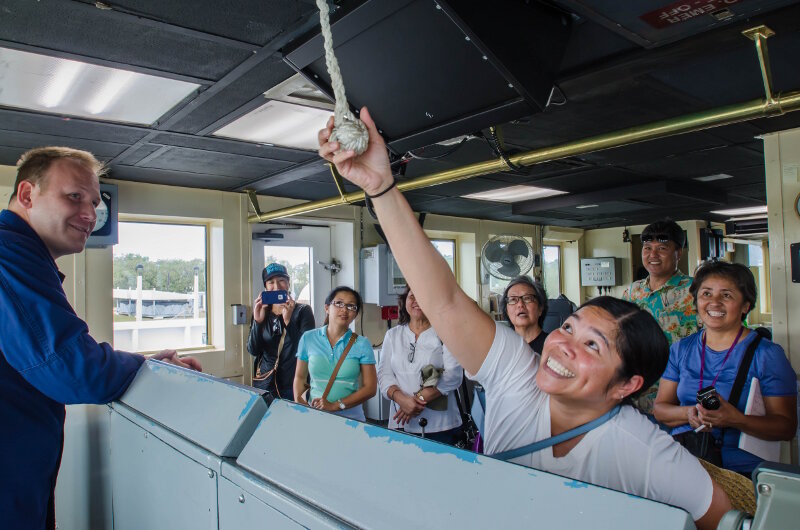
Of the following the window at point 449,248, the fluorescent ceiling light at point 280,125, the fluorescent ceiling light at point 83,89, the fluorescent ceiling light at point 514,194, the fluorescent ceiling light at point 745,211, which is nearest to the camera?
the fluorescent ceiling light at point 83,89

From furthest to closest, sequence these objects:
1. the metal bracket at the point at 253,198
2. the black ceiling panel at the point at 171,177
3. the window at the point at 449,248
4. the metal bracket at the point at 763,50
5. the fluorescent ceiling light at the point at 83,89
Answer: the window at the point at 449,248 → the metal bracket at the point at 253,198 → the black ceiling panel at the point at 171,177 → the fluorescent ceiling light at the point at 83,89 → the metal bracket at the point at 763,50

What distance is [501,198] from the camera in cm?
546

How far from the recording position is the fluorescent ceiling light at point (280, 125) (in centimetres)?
258

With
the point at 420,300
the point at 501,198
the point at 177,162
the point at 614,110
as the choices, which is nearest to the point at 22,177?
the point at 420,300

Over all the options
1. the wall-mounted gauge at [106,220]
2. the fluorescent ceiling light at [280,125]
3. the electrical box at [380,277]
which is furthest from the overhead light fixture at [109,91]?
the electrical box at [380,277]

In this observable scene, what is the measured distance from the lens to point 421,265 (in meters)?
1.10

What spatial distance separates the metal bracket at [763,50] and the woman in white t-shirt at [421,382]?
1.79m

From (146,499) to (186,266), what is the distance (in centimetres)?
349

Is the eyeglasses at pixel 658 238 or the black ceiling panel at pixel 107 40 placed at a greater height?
the black ceiling panel at pixel 107 40

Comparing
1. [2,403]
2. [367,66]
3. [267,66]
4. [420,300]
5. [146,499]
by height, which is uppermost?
[267,66]

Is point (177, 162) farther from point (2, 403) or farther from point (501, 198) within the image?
point (501, 198)

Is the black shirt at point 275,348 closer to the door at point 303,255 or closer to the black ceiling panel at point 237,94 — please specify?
the door at point 303,255

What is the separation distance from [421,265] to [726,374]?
60.8 inches

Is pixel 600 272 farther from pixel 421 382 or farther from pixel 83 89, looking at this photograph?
pixel 83 89
